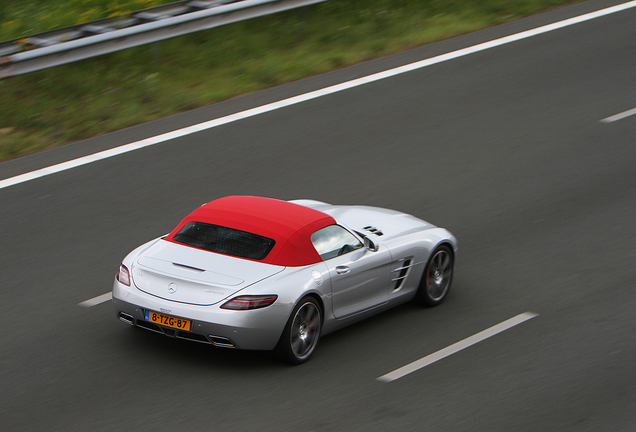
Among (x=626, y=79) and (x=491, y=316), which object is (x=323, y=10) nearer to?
(x=626, y=79)

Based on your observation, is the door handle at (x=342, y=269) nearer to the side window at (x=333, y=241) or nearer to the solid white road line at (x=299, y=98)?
the side window at (x=333, y=241)

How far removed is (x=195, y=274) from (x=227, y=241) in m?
0.53

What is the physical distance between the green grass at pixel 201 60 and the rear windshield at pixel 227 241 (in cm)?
605

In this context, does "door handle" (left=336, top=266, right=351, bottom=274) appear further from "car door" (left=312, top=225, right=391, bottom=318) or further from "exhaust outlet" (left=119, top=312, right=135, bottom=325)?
"exhaust outlet" (left=119, top=312, right=135, bottom=325)

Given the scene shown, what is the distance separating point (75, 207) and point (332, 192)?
11.3ft

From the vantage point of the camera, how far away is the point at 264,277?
7691mm

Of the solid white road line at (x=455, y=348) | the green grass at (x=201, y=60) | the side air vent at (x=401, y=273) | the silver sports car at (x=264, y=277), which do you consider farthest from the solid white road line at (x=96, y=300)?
the green grass at (x=201, y=60)

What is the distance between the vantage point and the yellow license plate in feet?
24.7

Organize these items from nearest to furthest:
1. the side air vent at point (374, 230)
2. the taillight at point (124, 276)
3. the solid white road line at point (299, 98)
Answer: the taillight at point (124, 276)
the side air vent at point (374, 230)
the solid white road line at point (299, 98)

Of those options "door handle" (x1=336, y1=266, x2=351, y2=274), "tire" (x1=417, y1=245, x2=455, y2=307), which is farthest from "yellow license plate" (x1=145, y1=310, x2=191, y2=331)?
"tire" (x1=417, y1=245, x2=455, y2=307)

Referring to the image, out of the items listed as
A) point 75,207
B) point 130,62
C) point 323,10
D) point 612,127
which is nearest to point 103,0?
point 130,62

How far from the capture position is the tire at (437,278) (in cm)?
938

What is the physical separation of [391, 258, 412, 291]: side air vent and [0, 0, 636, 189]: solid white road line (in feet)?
19.0

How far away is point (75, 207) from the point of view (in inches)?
459
